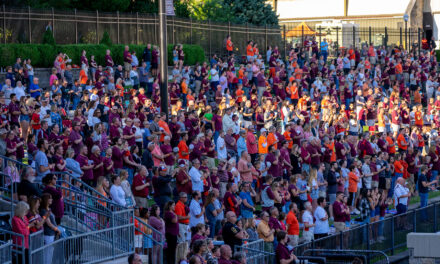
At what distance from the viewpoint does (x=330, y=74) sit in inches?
1437

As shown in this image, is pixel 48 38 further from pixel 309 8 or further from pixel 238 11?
pixel 309 8

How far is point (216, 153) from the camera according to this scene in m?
23.7

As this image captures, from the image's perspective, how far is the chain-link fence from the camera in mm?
31234

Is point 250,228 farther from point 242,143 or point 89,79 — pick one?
point 89,79

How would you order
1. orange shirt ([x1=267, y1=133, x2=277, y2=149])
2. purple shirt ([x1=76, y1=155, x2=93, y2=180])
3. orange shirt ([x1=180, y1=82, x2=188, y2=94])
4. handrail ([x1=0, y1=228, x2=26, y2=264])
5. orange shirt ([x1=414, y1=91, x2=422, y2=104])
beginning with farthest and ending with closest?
orange shirt ([x1=414, y1=91, x2=422, y2=104]) → orange shirt ([x1=180, y1=82, x2=188, y2=94]) → orange shirt ([x1=267, y1=133, x2=277, y2=149]) → purple shirt ([x1=76, y1=155, x2=93, y2=180]) → handrail ([x1=0, y1=228, x2=26, y2=264])

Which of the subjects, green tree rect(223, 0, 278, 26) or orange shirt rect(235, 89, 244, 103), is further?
green tree rect(223, 0, 278, 26)

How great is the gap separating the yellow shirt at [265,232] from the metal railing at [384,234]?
822mm

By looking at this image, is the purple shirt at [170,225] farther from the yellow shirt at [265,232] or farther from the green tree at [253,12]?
the green tree at [253,12]

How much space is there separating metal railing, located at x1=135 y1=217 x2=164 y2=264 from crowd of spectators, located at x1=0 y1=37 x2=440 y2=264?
3cm

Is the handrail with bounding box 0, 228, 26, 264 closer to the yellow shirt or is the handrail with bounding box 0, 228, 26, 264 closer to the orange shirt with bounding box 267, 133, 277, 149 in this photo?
the yellow shirt

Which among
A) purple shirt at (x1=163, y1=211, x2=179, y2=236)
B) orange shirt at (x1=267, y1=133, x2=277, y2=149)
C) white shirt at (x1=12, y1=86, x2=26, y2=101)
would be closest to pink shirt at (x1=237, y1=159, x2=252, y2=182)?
orange shirt at (x1=267, y1=133, x2=277, y2=149)

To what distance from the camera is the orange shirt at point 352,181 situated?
2192 cm

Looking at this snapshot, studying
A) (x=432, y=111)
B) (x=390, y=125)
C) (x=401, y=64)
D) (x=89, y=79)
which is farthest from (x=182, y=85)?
(x=401, y=64)

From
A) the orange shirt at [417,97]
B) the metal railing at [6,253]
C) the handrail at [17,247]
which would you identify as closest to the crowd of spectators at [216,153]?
the handrail at [17,247]
